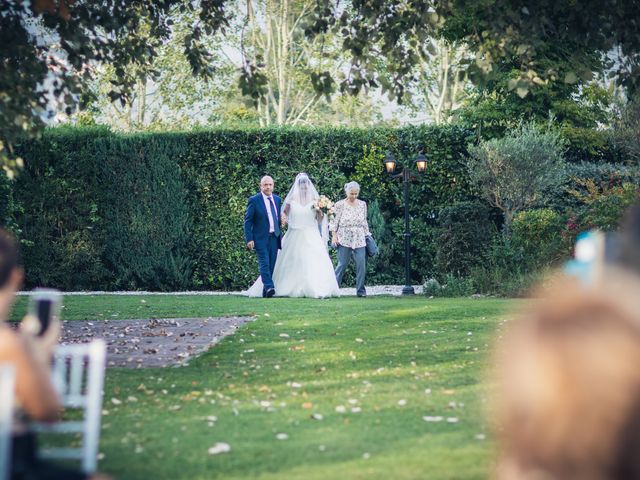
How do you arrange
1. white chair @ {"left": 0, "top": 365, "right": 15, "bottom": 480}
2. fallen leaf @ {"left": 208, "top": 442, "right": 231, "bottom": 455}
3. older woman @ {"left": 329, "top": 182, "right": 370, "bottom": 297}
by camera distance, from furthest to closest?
older woman @ {"left": 329, "top": 182, "right": 370, "bottom": 297}, fallen leaf @ {"left": 208, "top": 442, "right": 231, "bottom": 455}, white chair @ {"left": 0, "top": 365, "right": 15, "bottom": 480}

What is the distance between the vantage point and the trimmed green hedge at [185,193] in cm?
2156

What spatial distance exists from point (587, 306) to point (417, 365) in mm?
7759

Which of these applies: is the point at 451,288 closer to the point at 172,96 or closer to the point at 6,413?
the point at 6,413

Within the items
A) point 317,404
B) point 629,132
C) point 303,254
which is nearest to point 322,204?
point 303,254

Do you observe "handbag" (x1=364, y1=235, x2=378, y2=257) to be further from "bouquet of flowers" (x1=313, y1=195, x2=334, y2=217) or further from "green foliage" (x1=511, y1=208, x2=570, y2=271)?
"green foliage" (x1=511, y1=208, x2=570, y2=271)

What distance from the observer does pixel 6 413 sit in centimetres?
357

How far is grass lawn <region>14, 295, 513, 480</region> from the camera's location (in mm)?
5719

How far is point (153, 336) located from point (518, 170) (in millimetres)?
10067

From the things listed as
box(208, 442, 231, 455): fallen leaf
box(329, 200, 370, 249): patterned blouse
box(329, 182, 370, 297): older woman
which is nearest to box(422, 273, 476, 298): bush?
box(329, 182, 370, 297): older woman

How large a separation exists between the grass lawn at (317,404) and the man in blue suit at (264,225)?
495 centimetres

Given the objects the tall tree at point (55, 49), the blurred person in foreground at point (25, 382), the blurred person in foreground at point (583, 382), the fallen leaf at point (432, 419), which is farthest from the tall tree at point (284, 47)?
the blurred person in foreground at point (583, 382)

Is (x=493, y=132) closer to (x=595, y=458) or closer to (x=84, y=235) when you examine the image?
(x=84, y=235)

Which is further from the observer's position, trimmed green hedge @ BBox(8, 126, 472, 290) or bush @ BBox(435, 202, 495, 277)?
trimmed green hedge @ BBox(8, 126, 472, 290)

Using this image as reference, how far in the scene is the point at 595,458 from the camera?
1.84 metres
